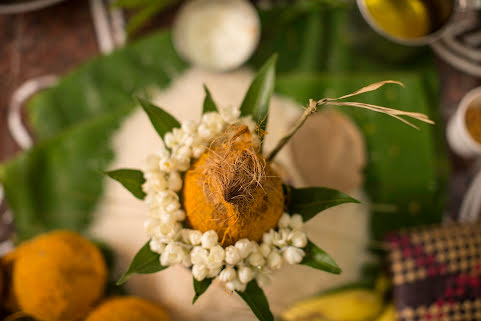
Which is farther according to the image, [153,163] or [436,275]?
[436,275]

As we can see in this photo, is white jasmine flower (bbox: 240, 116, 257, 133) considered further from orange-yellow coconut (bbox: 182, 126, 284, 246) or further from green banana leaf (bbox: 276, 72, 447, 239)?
green banana leaf (bbox: 276, 72, 447, 239)

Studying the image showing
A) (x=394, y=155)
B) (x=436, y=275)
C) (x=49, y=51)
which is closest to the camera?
(x=436, y=275)

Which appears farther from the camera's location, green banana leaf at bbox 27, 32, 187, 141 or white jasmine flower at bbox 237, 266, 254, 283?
green banana leaf at bbox 27, 32, 187, 141

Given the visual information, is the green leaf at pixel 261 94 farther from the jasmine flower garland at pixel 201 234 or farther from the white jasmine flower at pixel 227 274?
the white jasmine flower at pixel 227 274

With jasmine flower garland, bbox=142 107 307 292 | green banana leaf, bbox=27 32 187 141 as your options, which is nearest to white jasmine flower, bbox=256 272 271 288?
jasmine flower garland, bbox=142 107 307 292

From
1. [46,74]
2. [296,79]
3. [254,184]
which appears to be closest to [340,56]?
[296,79]

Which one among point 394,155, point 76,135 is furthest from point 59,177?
point 394,155

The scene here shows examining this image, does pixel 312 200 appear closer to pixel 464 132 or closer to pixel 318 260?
pixel 318 260
